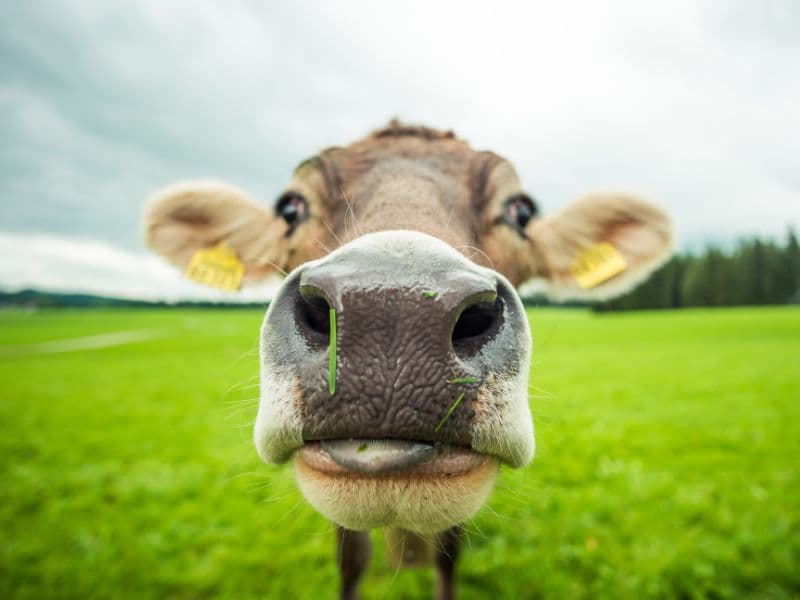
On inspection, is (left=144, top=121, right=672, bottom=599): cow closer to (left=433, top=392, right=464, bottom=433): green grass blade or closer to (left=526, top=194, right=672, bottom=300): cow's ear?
(left=433, top=392, right=464, bottom=433): green grass blade

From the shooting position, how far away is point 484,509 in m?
1.83

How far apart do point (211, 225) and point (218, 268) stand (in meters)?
0.37

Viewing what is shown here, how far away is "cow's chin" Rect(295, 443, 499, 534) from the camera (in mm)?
1371

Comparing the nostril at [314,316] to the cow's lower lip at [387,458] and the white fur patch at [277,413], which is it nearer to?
the white fur patch at [277,413]

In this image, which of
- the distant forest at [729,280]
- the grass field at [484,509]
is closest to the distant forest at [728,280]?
the distant forest at [729,280]

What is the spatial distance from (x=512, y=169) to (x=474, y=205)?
44cm

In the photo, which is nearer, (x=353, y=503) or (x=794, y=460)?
(x=353, y=503)

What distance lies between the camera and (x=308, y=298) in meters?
1.42

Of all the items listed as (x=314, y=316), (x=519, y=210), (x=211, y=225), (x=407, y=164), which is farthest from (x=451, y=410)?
(x=211, y=225)

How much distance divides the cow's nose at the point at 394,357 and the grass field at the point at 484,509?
2.28 ft

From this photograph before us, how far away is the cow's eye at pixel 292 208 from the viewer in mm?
3068

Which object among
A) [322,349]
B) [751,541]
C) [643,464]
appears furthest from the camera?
[643,464]

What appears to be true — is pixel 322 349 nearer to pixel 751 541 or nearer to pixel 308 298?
pixel 308 298

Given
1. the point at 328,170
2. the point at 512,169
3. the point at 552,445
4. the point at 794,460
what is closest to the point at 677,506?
the point at 552,445
